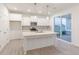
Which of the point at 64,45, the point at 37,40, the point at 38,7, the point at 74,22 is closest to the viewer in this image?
the point at 38,7

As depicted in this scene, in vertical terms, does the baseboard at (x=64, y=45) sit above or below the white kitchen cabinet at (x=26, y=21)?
below

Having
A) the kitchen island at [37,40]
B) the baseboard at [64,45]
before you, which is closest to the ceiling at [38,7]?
the kitchen island at [37,40]

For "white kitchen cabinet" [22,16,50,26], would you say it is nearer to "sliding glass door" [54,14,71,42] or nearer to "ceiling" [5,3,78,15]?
"ceiling" [5,3,78,15]

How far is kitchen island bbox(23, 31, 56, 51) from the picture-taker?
10.5 feet

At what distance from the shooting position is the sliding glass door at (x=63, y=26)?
2949mm

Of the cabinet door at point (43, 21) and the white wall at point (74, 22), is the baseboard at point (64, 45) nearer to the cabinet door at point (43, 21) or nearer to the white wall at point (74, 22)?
the white wall at point (74, 22)

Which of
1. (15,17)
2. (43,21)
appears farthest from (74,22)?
(15,17)

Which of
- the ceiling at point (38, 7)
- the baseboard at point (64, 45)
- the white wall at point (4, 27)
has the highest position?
the ceiling at point (38, 7)

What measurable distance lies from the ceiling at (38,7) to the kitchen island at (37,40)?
72cm

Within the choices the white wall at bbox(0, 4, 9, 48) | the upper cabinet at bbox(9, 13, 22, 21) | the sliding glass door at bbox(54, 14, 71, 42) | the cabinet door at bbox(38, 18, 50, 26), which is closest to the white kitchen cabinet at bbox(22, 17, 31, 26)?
the upper cabinet at bbox(9, 13, 22, 21)

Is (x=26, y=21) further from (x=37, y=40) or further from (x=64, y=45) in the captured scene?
(x=64, y=45)

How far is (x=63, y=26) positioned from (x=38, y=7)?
98 cm

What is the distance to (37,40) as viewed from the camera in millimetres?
3473

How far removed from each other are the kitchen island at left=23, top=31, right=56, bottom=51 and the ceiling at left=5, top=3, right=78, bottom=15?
722mm
